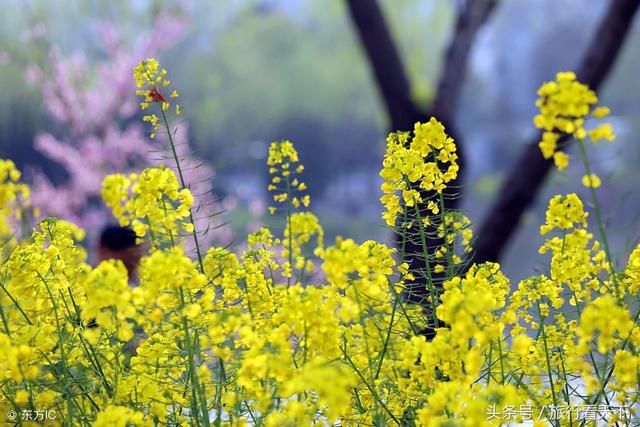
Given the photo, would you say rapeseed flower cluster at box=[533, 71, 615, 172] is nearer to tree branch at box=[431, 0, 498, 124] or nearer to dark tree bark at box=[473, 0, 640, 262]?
dark tree bark at box=[473, 0, 640, 262]

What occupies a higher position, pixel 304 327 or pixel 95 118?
pixel 95 118

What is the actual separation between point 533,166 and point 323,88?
14726 millimetres

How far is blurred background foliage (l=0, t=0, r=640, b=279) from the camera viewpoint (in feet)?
50.3

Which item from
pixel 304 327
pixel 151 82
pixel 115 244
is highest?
pixel 115 244

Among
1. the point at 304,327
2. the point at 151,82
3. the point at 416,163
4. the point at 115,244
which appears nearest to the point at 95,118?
the point at 115,244

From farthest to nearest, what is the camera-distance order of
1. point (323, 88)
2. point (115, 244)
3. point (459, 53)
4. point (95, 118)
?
point (323, 88)
point (95, 118)
point (459, 53)
point (115, 244)

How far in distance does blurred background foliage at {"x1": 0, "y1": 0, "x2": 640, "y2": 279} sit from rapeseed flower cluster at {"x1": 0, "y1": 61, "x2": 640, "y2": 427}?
42.0ft

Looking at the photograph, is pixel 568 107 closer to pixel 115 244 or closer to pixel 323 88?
pixel 115 244

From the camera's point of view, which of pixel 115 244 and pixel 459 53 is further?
pixel 459 53

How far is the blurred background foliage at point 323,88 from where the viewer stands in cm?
1534

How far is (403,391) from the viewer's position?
1.22 metres

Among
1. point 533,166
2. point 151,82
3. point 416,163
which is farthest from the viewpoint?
point 533,166

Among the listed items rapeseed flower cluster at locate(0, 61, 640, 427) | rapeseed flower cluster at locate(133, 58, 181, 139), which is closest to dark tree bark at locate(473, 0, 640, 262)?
rapeseed flower cluster at locate(0, 61, 640, 427)

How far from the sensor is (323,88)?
18406 mm
